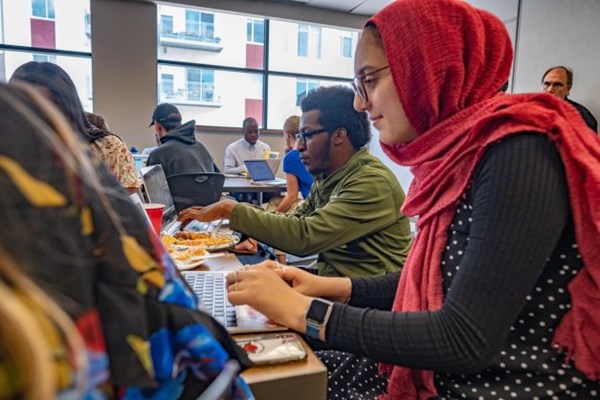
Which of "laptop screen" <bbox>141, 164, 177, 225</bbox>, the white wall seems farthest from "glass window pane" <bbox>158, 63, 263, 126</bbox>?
"laptop screen" <bbox>141, 164, 177, 225</bbox>

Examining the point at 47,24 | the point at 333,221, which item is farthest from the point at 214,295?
the point at 47,24

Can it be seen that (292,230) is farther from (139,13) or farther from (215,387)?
(139,13)

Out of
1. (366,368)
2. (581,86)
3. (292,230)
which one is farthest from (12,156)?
(581,86)

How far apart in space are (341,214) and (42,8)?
5.36 metres

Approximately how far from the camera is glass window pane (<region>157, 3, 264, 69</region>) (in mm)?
5461

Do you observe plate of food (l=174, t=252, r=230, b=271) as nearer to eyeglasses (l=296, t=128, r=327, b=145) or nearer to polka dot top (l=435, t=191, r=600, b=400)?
eyeglasses (l=296, t=128, r=327, b=145)

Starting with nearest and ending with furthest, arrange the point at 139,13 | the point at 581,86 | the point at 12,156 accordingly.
Answer: the point at 12,156
the point at 581,86
the point at 139,13

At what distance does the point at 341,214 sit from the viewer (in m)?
1.31

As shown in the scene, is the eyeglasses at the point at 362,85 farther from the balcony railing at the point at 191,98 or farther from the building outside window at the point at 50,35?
the balcony railing at the point at 191,98

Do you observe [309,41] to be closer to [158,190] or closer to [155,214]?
[158,190]

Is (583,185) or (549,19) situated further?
(549,19)

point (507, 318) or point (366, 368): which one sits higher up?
point (507, 318)

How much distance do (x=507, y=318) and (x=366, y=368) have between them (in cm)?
39

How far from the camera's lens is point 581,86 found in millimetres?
3266
